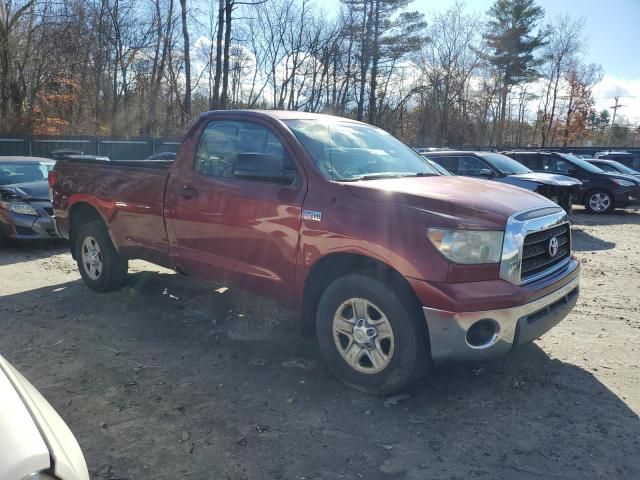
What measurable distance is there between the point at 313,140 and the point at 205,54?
3527 centimetres

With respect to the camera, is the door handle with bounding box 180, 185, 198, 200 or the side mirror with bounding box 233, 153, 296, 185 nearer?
the side mirror with bounding box 233, 153, 296, 185

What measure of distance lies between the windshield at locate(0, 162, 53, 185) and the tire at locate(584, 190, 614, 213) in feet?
43.4

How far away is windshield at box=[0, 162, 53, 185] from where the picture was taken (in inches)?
344

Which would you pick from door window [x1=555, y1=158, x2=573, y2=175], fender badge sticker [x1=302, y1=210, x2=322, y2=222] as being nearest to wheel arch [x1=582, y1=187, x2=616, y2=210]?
door window [x1=555, y1=158, x2=573, y2=175]

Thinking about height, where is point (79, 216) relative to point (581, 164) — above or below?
below

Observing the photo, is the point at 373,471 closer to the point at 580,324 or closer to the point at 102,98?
the point at 580,324

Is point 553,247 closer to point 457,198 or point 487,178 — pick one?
point 457,198

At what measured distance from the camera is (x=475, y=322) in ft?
10.1

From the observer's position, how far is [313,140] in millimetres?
4023

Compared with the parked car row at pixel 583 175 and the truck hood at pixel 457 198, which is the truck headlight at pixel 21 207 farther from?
the parked car row at pixel 583 175

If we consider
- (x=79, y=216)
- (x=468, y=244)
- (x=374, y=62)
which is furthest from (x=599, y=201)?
(x=374, y=62)

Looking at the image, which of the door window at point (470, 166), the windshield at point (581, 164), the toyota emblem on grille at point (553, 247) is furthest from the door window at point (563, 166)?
the toyota emblem on grille at point (553, 247)

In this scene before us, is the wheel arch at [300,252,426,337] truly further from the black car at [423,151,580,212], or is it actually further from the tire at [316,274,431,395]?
the black car at [423,151,580,212]

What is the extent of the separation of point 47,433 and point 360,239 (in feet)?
7.11
